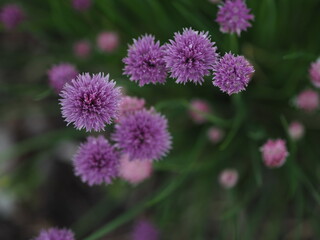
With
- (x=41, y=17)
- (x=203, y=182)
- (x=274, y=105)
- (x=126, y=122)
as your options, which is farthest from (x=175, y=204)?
(x=41, y=17)

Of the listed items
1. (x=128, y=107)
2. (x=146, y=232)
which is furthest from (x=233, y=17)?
(x=146, y=232)

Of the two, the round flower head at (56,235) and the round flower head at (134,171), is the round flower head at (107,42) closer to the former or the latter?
the round flower head at (134,171)

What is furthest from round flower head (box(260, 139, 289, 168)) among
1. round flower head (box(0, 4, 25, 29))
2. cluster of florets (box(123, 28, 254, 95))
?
round flower head (box(0, 4, 25, 29))

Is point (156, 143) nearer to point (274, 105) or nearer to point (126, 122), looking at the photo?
point (126, 122)

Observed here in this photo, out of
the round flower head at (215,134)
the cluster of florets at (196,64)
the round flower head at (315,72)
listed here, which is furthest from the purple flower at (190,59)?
the round flower head at (215,134)

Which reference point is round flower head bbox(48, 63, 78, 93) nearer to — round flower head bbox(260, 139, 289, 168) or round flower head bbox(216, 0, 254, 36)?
round flower head bbox(216, 0, 254, 36)

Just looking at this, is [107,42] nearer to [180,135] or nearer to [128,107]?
[180,135]

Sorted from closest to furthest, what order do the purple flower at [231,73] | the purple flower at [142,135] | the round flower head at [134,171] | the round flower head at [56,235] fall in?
the purple flower at [231,73] < the purple flower at [142,135] < the round flower head at [56,235] < the round flower head at [134,171]
